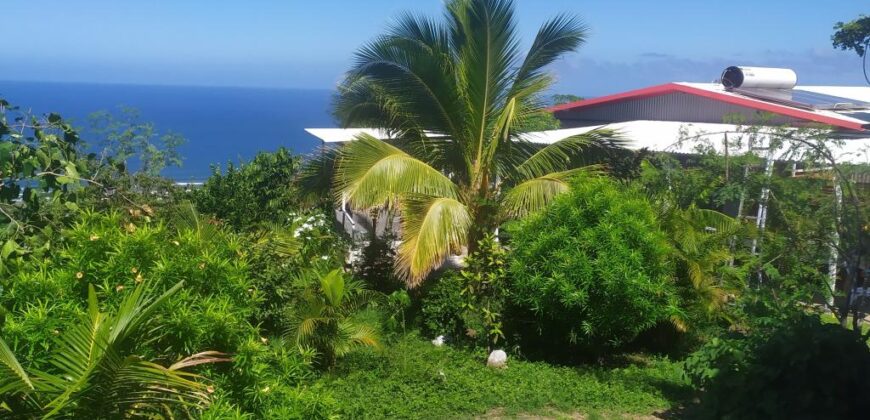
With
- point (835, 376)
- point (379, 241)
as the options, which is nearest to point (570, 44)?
point (379, 241)

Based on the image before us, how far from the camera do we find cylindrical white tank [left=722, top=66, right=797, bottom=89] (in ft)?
57.1

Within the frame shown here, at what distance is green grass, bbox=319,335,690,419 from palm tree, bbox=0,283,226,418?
3.70m

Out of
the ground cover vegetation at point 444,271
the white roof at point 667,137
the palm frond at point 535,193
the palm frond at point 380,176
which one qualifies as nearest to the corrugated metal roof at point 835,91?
the white roof at point 667,137

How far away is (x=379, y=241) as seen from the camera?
37.3ft

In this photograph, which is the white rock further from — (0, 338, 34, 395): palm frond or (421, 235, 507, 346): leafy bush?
(0, 338, 34, 395): palm frond

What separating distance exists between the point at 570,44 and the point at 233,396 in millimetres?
7880

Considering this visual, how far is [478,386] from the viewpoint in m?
8.20

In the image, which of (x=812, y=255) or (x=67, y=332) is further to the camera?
(x=812, y=255)

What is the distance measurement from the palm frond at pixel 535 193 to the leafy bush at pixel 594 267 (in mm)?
485

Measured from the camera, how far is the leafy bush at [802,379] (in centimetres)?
467

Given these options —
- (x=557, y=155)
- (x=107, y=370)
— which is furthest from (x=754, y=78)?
(x=107, y=370)

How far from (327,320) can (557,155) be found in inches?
167

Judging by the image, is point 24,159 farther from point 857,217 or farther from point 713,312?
point 713,312

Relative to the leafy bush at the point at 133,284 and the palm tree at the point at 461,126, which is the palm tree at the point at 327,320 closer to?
the palm tree at the point at 461,126
